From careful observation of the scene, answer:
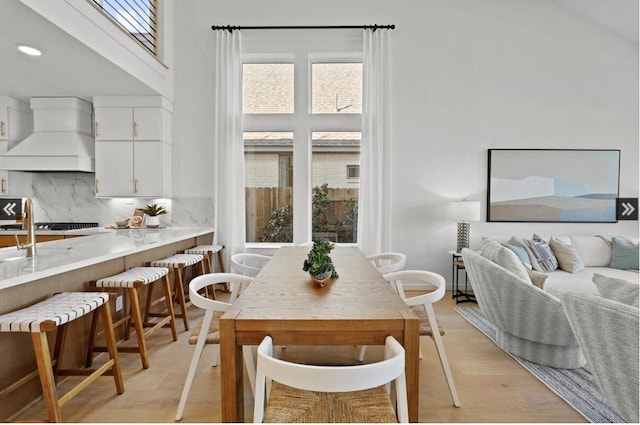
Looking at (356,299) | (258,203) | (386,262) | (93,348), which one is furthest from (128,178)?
(356,299)

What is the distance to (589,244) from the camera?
403cm

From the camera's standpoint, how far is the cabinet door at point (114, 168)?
166 inches

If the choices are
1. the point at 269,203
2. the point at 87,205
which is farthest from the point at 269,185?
the point at 87,205

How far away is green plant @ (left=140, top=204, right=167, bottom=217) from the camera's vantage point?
14.3 feet

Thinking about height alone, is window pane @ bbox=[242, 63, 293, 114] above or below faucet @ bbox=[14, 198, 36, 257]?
above

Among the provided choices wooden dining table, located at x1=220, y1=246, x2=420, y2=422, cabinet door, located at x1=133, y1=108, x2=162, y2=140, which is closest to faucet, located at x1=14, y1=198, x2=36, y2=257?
wooden dining table, located at x1=220, y1=246, x2=420, y2=422

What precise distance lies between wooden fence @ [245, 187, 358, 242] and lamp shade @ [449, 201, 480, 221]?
1.39 metres

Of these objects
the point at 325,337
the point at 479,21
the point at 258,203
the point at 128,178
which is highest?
the point at 479,21

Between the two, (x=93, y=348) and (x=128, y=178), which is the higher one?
(x=128, y=178)

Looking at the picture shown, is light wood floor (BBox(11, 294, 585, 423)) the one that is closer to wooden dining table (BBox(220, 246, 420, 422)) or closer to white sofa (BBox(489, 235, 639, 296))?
wooden dining table (BBox(220, 246, 420, 422))

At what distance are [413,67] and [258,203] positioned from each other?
273cm

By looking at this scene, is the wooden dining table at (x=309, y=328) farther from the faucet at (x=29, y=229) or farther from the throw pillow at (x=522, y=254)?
the throw pillow at (x=522, y=254)

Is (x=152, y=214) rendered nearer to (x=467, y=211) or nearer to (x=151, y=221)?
(x=151, y=221)

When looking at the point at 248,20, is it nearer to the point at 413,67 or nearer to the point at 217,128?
the point at 217,128
